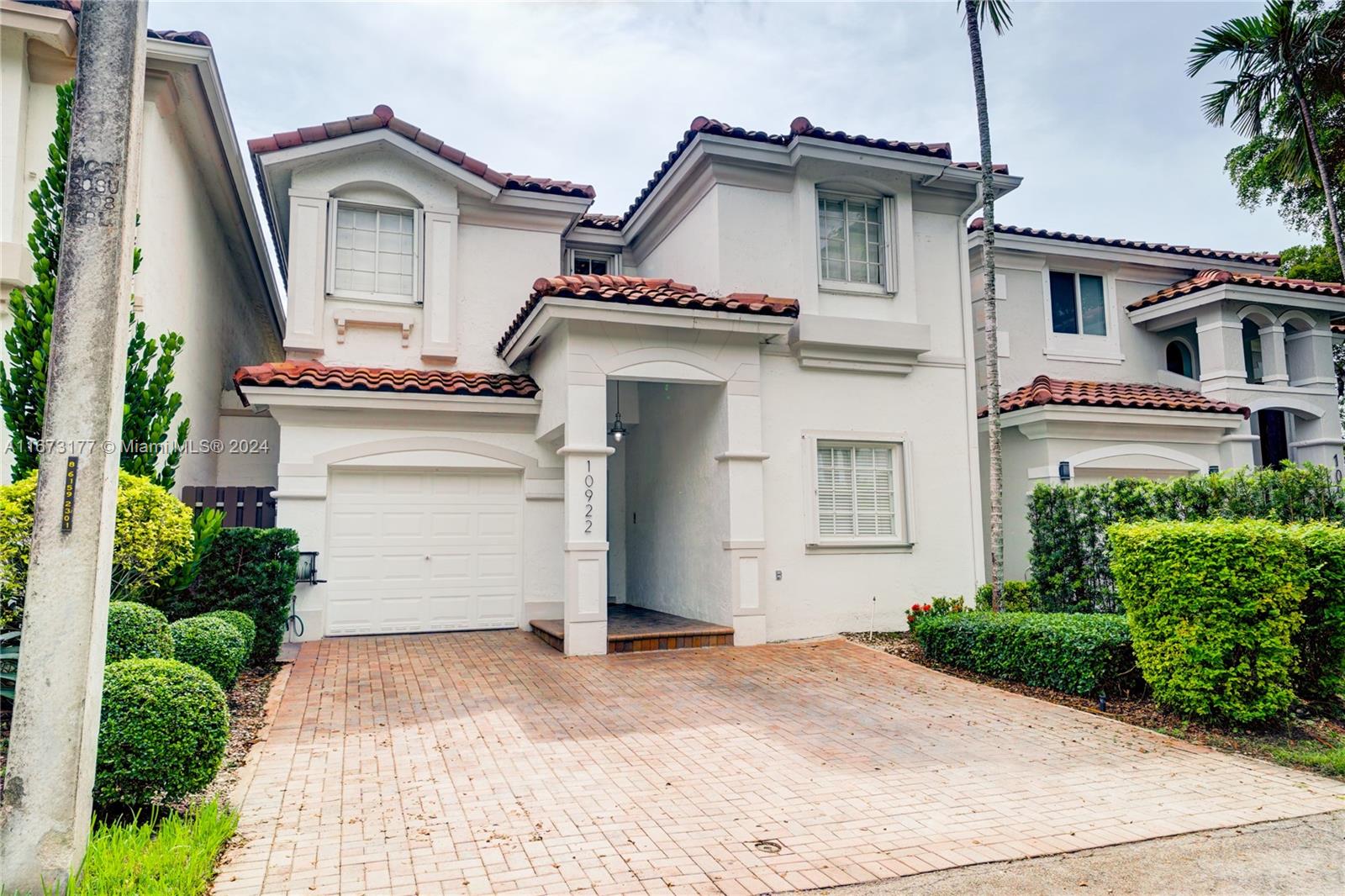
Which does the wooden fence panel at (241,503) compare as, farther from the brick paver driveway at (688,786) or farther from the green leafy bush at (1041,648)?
the green leafy bush at (1041,648)

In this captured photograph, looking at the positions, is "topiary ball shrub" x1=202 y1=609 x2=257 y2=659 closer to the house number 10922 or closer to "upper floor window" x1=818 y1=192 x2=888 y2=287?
the house number 10922

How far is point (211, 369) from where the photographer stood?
12922 millimetres

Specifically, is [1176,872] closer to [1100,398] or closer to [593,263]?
[1100,398]

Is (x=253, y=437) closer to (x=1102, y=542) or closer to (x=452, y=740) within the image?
(x=452, y=740)

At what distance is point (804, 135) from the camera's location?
11.4 meters

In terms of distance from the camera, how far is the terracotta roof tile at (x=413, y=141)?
1182cm

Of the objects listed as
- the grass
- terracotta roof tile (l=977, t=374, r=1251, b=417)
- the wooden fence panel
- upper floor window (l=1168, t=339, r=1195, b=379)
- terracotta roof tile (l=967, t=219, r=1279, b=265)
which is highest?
terracotta roof tile (l=967, t=219, r=1279, b=265)

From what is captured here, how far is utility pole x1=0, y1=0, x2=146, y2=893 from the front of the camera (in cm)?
351

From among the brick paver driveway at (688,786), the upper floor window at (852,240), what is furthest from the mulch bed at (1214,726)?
the upper floor window at (852,240)

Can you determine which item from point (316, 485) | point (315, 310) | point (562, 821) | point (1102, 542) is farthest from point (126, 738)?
point (1102, 542)

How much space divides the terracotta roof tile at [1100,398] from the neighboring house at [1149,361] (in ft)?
0.12

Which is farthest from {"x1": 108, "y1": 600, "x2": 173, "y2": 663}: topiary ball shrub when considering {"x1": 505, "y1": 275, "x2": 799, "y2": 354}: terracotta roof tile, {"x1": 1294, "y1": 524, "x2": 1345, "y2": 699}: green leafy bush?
{"x1": 1294, "y1": 524, "x2": 1345, "y2": 699}: green leafy bush

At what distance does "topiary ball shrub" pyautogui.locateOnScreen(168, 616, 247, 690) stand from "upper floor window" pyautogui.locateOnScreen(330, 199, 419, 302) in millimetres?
6353

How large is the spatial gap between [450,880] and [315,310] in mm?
9966
